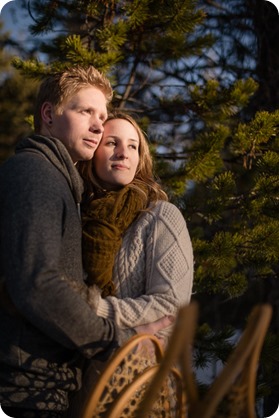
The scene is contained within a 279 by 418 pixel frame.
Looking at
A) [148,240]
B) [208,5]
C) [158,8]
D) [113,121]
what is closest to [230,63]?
[208,5]

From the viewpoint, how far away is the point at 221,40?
4535 mm

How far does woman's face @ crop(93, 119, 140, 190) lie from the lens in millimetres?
2008

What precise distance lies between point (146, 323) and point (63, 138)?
0.65 m

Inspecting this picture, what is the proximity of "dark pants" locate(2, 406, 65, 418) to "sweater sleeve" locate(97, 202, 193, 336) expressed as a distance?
0.30 m

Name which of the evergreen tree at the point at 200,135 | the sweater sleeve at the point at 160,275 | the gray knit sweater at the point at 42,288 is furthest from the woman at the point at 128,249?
the evergreen tree at the point at 200,135

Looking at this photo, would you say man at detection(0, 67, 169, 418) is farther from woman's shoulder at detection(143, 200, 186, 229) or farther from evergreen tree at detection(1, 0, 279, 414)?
evergreen tree at detection(1, 0, 279, 414)

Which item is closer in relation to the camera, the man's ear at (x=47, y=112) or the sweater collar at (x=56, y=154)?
the sweater collar at (x=56, y=154)

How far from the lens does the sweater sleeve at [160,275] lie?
166cm

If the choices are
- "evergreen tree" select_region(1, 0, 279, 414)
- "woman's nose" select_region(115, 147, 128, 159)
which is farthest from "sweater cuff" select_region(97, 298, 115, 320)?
"evergreen tree" select_region(1, 0, 279, 414)

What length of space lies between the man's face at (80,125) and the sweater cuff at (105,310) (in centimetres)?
50

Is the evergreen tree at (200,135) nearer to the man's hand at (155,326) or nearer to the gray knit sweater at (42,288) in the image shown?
the man's hand at (155,326)

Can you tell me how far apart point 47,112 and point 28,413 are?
3.12 ft

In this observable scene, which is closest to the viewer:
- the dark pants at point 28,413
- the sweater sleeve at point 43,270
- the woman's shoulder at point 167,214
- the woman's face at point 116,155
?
the sweater sleeve at point 43,270

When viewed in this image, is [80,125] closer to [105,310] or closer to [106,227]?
[106,227]
